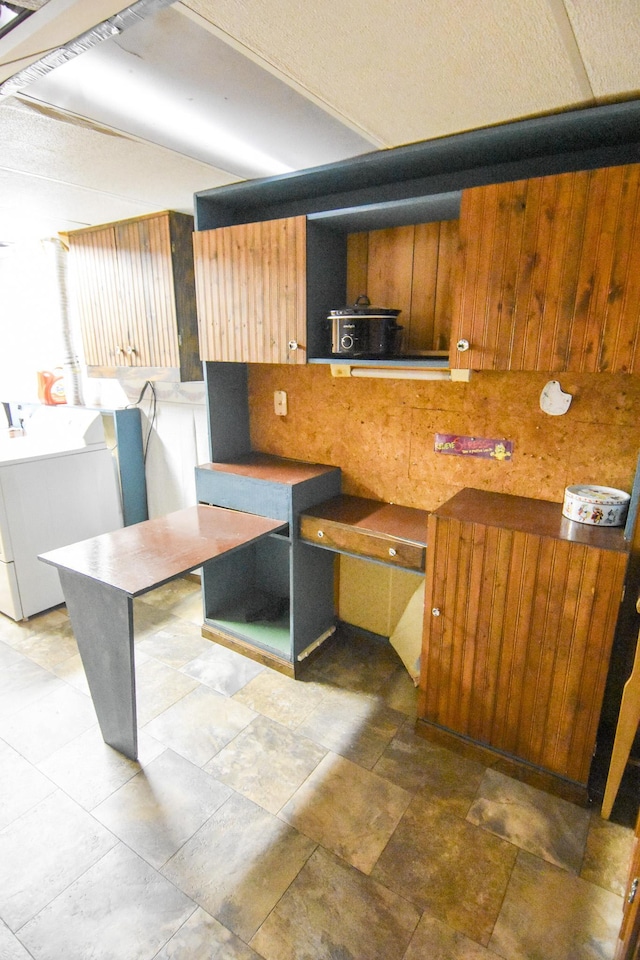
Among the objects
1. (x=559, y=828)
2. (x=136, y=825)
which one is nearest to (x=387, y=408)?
(x=559, y=828)

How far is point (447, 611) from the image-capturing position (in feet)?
6.15

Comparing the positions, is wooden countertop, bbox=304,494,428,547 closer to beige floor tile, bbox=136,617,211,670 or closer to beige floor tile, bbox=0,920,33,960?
beige floor tile, bbox=136,617,211,670

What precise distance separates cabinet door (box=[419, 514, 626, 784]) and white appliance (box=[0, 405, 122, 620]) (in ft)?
7.67

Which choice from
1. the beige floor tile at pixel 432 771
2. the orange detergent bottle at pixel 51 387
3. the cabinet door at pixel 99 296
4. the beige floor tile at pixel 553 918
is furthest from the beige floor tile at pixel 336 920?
the orange detergent bottle at pixel 51 387

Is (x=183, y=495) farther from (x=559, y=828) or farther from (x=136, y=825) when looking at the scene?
(x=559, y=828)

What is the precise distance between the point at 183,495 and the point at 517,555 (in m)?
2.28

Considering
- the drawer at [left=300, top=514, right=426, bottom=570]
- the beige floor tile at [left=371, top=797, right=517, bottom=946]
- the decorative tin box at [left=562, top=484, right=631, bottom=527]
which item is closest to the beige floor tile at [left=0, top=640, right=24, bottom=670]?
the drawer at [left=300, top=514, right=426, bottom=570]

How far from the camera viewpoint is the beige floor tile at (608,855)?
4.99 feet

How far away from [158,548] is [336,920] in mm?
1307

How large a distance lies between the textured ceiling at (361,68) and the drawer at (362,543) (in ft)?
4.76

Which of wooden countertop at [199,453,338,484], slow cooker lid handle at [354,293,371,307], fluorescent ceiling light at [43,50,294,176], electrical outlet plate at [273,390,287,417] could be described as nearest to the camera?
fluorescent ceiling light at [43,50,294,176]

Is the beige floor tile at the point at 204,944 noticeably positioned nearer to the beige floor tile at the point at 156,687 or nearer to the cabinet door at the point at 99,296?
the beige floor tile at the point at 156,687

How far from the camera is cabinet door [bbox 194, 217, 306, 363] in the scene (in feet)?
6.73

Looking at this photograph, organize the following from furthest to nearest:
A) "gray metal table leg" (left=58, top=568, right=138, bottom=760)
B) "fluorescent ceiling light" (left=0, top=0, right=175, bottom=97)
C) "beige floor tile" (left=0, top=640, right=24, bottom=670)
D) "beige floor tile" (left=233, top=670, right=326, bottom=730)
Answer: "beige floor tile" (left=0, top=640, right=24, bottom=670)
"beige floor tile" (left=233, top=670, right=326, bottom=730)
"gray metal table leg" (left=58, top=568, right=138, bottom=760)
"fluorescent ceiling light" (left=0, top=0, right=175, bottom=97)
